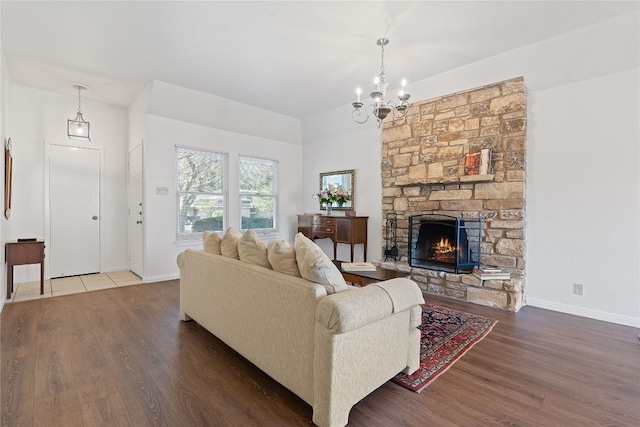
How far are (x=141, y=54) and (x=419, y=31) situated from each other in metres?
2.98

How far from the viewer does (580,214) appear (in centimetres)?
321

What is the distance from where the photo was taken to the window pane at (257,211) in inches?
227

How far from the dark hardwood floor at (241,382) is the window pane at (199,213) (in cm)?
226

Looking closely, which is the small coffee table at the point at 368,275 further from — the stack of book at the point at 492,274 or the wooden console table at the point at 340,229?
the wooden console table at the point at 340,229

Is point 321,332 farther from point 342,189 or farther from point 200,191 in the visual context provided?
point 200,191

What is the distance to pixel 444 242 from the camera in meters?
4.09

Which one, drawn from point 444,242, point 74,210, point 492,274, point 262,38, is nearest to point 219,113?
point 262,38

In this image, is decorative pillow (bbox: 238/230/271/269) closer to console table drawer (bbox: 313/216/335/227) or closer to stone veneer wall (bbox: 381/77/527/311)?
stone veneer wall (bbox: 381/77/527/311)

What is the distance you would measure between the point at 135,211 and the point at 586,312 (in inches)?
241

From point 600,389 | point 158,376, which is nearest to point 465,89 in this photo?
point 600,389

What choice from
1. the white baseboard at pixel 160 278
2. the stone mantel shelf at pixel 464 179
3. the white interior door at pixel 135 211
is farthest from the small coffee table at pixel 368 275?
the white interior door at pixel 135 211

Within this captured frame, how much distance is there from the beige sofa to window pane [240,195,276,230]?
353 centimetres

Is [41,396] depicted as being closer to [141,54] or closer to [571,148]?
[141,54]

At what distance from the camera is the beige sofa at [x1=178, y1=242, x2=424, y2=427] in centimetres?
147
